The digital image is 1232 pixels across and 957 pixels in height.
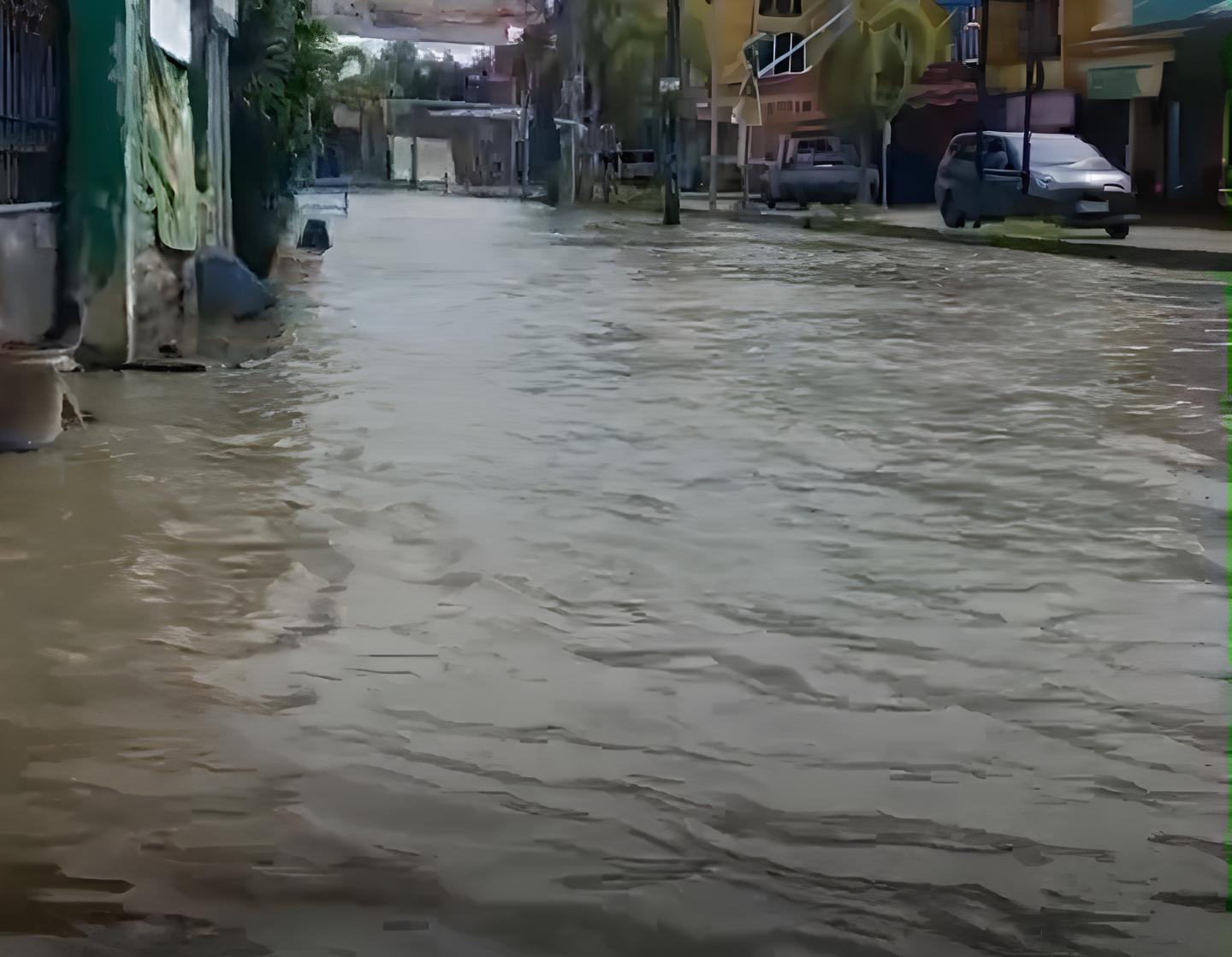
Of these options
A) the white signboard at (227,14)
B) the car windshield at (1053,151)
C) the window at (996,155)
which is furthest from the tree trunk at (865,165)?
the white signboard at (227,14)

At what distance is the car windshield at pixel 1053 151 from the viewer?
108 feet

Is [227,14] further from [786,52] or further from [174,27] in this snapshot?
[786,52]

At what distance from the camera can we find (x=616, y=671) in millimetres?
5230

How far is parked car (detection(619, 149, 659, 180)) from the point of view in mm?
60500

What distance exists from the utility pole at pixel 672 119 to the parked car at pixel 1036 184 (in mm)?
5084

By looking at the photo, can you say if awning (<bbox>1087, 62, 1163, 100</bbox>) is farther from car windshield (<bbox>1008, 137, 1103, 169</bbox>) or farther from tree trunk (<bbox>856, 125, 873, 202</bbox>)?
tree trunk (<bbox>856, 125, 873, 202</bbox>)

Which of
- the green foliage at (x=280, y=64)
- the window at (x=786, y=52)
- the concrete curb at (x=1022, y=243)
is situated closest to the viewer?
the green foliage at (x=280, y=64)

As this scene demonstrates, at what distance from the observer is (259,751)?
4477mm

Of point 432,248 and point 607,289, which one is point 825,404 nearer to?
point 607,289

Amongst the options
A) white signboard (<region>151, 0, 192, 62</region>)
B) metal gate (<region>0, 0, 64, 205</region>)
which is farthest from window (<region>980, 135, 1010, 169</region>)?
metal gate (<region>0, 0, 64, 205</region>)

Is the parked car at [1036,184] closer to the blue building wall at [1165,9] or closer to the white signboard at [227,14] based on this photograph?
the blue building wall at [1165,9]

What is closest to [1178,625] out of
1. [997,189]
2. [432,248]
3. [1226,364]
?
[1226,364]

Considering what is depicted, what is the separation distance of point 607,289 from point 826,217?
2053 centimetres

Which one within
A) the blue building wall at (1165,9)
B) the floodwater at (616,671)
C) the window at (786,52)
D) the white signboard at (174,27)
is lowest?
the floodwater at (616,671)
